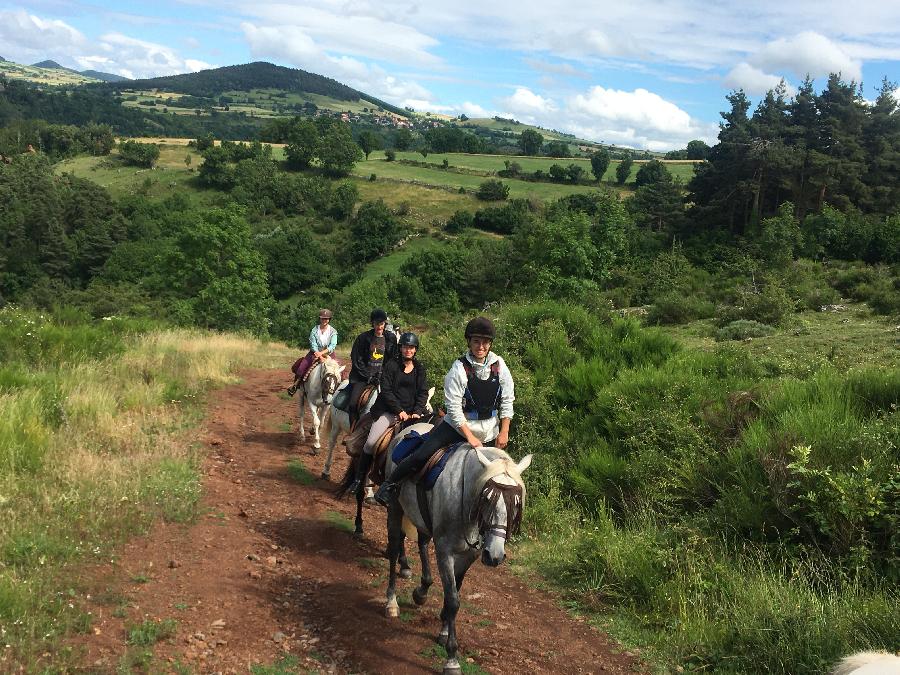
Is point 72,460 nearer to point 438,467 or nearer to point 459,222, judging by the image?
point 438,467

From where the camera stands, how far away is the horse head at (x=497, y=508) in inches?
200

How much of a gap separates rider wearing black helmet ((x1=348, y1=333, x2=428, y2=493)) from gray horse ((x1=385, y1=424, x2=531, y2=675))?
1.67m

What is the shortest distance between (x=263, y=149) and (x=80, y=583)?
12529 cm

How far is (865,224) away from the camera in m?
36.6

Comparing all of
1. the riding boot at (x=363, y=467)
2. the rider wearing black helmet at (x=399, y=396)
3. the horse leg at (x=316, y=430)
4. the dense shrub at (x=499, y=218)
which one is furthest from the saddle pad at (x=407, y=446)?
the dense shrub at (x=499, y=218)

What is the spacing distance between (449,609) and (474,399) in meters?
1.97

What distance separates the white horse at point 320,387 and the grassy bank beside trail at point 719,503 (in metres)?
3.75

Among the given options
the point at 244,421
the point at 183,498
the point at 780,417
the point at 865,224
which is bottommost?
the point at 244,421

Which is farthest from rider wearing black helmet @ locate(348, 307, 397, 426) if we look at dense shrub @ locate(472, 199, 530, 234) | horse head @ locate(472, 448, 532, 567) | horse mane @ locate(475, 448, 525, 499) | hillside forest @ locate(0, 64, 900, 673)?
dense shrub @ locate(472, 199, 530, 234)

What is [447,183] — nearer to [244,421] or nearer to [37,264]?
[37,264]

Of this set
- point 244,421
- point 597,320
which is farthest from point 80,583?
point 597,320

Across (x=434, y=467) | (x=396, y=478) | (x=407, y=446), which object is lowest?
(x=396, y=478)

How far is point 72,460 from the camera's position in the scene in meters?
7.79

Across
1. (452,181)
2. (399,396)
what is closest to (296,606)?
(399,396)
